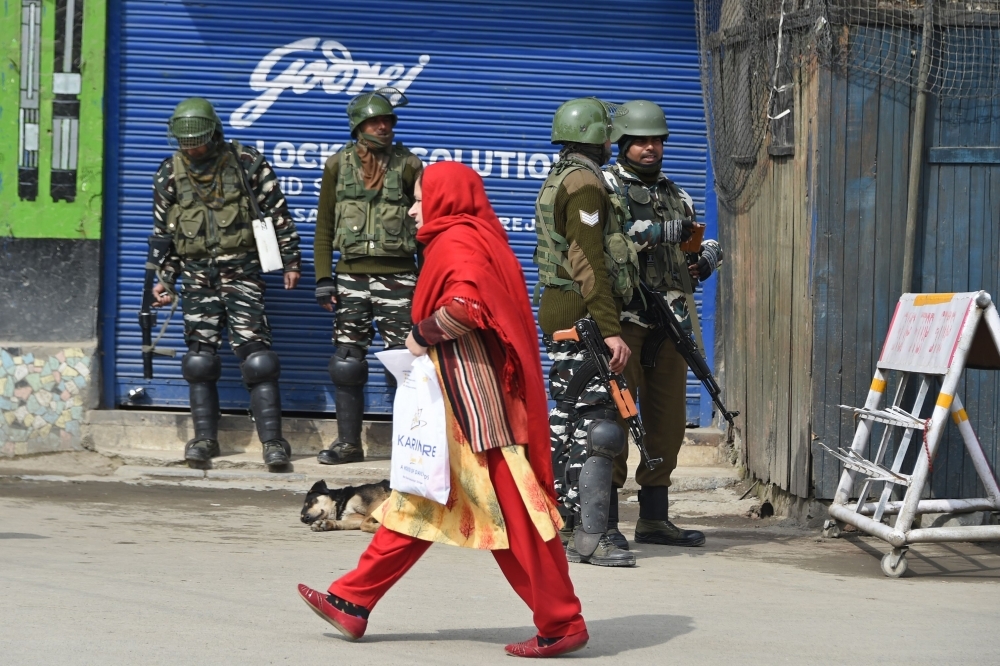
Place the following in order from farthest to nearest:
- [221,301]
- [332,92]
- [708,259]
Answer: [332,92] → [221,301] → [708,259]

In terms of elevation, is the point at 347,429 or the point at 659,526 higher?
the point at 347,429

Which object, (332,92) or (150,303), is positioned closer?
(150,303)

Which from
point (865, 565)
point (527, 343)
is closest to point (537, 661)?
point (527, 343)

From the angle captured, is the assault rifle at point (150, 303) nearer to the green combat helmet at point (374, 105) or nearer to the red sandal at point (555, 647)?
the green combat helmet at point (374, 105)

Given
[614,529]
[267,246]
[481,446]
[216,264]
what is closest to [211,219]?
[216,264]

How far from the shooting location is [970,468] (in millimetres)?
7004

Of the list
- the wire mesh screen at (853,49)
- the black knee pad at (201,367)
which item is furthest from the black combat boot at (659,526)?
the black knee pad at (201,367)

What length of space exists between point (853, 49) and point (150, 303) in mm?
4603

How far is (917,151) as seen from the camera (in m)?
6.75

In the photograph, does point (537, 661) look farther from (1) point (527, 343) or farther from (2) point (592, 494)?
(2) point (592, 494)

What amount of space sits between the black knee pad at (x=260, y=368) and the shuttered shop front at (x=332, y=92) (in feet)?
1.91

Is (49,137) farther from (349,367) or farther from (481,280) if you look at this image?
(481,280)

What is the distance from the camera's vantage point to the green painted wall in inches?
340

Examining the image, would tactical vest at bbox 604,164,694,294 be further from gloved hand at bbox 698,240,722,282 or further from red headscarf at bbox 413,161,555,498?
red headscarf at bbox 413,161,555,498
